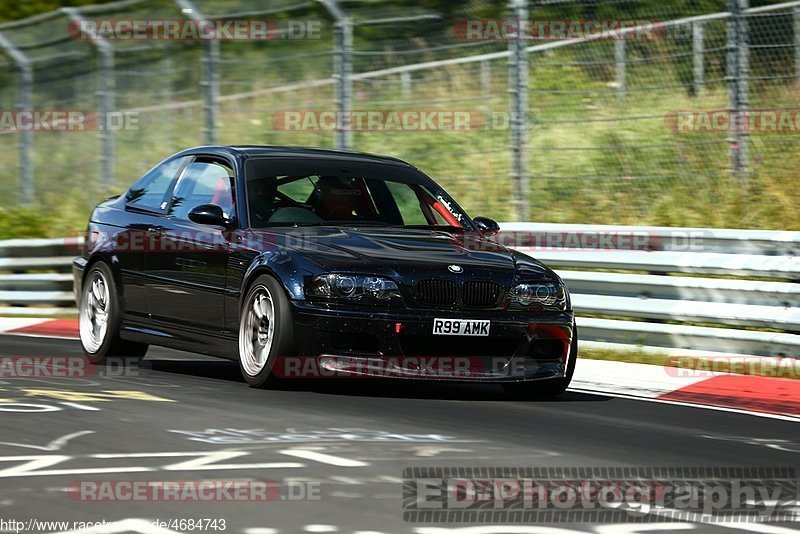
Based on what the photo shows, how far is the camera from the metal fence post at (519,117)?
47.1ft

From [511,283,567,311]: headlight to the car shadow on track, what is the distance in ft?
1.90

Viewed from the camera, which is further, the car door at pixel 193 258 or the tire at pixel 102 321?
the tire at pixel 102 321

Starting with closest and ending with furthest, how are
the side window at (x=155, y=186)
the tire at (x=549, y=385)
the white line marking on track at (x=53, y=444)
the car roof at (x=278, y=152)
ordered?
the white line marking on track at (x=53, y=444) → the tire at (x=549, y=385) → the car roof at (x=278, y=152) → the side window at (x=155, y=186)

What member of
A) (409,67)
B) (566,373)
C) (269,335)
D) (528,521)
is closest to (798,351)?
(566,373)

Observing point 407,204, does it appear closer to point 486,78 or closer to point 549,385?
point 549,385

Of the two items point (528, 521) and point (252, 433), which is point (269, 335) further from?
point (528, 521)

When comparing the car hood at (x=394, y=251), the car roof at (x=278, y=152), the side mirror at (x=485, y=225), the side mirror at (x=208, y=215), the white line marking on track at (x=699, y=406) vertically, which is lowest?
the white line marking on track at (x=699, y=406)

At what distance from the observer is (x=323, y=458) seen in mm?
6875

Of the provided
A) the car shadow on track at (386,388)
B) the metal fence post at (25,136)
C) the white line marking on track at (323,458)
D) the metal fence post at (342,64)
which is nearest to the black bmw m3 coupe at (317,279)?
the car shadow on track at (386,388)

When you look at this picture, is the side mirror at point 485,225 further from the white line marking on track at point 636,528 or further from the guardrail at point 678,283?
the white line marking on track at point 636,528

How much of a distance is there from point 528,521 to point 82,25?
13.9 m

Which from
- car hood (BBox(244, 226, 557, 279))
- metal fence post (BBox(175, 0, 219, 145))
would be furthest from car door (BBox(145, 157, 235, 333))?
metal fence post (BBox(175, 0, 219, 145))

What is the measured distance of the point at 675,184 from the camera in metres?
15.2

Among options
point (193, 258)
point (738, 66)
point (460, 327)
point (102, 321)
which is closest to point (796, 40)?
point (738, 66)
